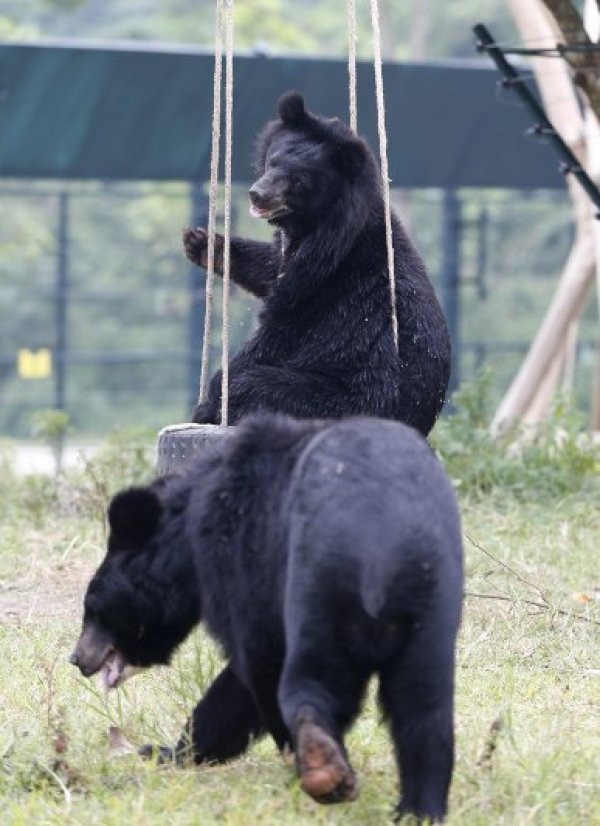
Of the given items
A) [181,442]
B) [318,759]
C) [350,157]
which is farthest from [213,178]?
[318,759]

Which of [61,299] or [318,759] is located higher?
[61,299]

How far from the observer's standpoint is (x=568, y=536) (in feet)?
25.3

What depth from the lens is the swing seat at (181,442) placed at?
500cm

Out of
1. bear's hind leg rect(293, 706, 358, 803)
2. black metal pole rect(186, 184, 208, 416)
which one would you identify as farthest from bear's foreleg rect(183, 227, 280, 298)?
black metal pole rect(186, 184, 208, 416)

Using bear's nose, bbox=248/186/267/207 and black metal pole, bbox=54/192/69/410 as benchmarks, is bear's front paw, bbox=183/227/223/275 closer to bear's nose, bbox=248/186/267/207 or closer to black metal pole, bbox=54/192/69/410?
bear's nose, bbox=248/186/267/207

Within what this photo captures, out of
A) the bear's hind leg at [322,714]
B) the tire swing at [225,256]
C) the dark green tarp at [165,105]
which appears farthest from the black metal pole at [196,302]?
the bear's hind leg at [322,714]

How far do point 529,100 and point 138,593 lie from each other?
4.49 metres

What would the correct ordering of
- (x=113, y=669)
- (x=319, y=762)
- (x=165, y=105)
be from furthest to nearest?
1. (x=165, y=105)
2. (x=113, y=669)
3. (x=319, y=762)

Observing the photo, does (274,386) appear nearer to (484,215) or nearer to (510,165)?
(510,165)

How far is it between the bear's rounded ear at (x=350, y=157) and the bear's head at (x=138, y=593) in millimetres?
2060

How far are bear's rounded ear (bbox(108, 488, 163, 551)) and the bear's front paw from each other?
2.48 m

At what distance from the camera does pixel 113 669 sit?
166 inches

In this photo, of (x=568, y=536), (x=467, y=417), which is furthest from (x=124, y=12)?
(x=568, y=536)

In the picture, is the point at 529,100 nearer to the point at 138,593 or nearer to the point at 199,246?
the point at 199,246
